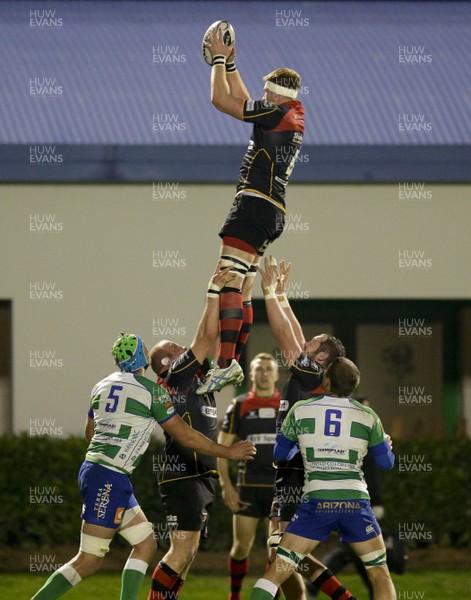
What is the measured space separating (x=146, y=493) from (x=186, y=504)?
470cm

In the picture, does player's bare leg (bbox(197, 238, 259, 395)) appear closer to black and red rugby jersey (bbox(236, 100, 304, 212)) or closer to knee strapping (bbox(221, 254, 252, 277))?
knee strapping (bbox(221, 254, 252, 277))

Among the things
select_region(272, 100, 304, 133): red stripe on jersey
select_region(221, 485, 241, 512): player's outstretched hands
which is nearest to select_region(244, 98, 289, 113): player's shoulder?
select_region(272, 100, 304, 133): red stripe on jersey

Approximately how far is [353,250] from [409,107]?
3040mm

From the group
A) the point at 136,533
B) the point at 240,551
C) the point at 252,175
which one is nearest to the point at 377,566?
the point at 136,533

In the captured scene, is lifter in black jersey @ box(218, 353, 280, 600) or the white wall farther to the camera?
the white wall

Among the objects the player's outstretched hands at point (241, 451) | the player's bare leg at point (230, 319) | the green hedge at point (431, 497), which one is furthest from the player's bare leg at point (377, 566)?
the green hedge at point (431, 497)

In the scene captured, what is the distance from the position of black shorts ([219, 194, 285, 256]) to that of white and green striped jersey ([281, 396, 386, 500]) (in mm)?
1455

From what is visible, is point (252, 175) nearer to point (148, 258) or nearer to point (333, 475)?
point (333, 475)

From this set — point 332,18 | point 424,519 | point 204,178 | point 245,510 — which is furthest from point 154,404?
point 332,18

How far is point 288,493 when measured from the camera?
8.87m

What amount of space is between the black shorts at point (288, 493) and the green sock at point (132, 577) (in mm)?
1103

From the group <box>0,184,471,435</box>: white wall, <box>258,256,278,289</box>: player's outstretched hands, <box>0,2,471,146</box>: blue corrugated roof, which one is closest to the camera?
<box>258,256,278,289</box>: player's outstretched hands

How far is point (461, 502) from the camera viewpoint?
1359 cm

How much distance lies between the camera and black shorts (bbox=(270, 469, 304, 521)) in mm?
8859
